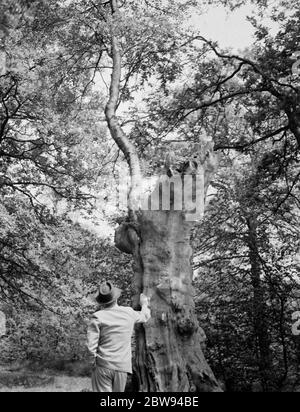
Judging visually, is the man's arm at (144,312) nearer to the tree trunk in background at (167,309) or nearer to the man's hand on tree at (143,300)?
the man's hand on tree at (143,300)

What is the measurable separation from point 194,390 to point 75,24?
9200 millimetres

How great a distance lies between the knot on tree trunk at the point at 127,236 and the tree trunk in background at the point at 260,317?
4032 mm

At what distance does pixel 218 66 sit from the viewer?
11.4m

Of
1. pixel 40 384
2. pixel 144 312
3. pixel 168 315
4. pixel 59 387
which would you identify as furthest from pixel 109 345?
pixel 40 384

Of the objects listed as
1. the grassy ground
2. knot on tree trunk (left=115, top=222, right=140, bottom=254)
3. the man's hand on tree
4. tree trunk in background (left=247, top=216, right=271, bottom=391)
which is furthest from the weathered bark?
the grassy ground

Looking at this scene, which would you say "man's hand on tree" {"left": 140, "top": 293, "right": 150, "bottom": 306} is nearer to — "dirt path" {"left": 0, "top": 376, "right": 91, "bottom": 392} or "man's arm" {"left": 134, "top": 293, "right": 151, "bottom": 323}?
"man's arm" {"left": 134, "top": 293, "right": 151, "bottom": 323}

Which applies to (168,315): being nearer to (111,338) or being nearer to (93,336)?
(111,338)

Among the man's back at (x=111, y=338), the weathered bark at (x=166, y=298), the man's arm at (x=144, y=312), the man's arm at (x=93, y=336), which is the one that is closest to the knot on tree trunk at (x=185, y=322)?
the weathered bark at (x=166, y=298)

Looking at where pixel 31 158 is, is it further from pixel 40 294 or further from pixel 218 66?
pixel 218 66

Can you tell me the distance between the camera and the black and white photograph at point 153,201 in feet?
21.9

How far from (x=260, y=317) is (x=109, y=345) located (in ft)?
20.7

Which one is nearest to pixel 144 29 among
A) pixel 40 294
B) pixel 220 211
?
pixel 220 211

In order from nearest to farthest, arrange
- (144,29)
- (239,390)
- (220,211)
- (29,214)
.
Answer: (239,390) → (144,29) → (220,211) → (29,214)

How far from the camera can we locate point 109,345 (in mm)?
4867
